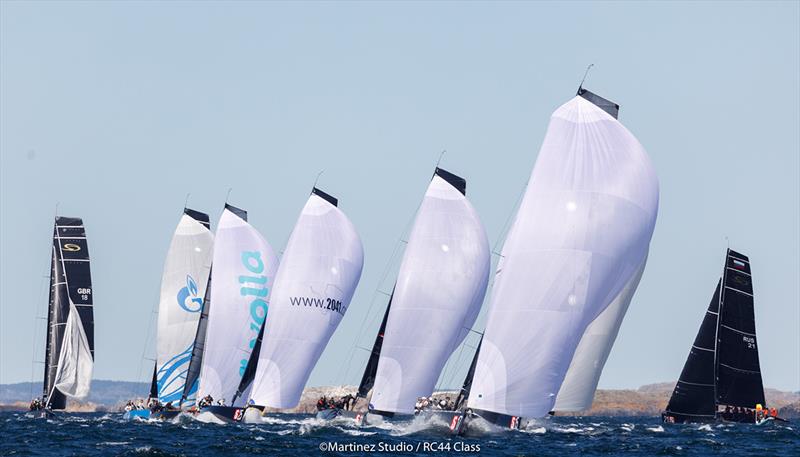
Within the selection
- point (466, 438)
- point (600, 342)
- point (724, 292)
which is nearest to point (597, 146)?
point (600, 342)

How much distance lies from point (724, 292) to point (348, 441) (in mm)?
25657

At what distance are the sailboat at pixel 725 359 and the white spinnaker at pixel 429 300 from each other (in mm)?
17268

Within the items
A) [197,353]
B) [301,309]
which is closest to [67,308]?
[197,353]

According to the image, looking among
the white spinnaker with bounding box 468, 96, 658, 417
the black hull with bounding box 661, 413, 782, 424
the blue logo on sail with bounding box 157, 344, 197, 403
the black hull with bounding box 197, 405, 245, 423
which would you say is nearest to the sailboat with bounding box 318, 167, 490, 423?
the black hull with bounding box 197, 405, 245, 423

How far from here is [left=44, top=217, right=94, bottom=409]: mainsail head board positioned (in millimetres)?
74438

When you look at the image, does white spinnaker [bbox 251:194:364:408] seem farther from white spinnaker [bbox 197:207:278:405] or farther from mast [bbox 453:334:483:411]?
mast [bbox 453:334:483:411]

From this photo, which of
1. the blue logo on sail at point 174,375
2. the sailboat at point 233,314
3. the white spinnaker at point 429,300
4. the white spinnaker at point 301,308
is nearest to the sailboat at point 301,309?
the white spinnaker at point 301,308

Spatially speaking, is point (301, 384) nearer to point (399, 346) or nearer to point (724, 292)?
point (399, 346)

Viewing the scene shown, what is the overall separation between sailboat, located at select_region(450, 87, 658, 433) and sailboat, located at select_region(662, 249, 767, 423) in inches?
1037

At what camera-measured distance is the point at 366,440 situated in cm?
5209

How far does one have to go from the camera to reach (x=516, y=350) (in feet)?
147

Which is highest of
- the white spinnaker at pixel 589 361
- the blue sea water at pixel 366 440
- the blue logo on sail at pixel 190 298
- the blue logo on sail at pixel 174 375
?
the blue logo on sail at pixel 190 298

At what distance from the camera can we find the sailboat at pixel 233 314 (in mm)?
66375

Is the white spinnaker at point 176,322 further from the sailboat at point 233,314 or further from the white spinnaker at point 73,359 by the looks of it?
the white spinnaker at point 73,359
